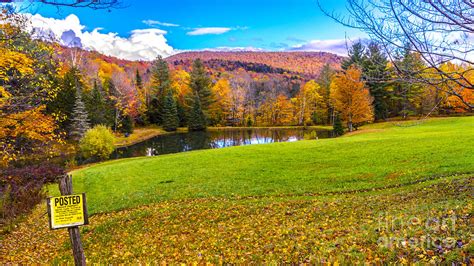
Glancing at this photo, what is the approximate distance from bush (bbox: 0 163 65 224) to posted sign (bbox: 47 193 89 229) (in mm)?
9756

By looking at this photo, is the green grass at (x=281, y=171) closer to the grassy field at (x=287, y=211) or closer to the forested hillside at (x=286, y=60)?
the grassy field at (x=287, y=211)

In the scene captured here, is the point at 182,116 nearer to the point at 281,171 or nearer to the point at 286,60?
the point at 281,171

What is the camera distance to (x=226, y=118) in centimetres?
7444

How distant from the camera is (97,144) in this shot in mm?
34656

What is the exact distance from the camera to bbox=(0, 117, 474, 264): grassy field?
19.7ft

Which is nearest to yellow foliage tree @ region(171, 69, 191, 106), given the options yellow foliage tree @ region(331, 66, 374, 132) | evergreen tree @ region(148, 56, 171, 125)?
evergreen tree @ region(148, 56, 171, 125)

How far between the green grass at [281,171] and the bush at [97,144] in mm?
12070

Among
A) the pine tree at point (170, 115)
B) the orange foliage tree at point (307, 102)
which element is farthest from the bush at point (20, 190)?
the orange foliage tree at point (307, 102)

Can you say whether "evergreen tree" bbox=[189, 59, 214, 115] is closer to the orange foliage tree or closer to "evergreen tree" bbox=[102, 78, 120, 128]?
"evergreen tree" bbox=[102, 78, 120, 128]

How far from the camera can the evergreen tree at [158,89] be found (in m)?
68.4

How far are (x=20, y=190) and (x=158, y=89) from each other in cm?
6038

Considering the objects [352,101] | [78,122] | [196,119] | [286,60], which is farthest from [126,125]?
[286,60]

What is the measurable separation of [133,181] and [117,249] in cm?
1144

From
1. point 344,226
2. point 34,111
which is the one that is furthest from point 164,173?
point 344,226
